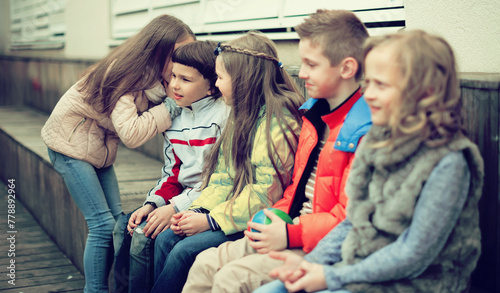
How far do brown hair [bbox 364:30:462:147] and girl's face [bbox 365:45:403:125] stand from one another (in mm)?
17

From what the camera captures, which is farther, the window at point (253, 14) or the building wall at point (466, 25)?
the window at point (253, 14)

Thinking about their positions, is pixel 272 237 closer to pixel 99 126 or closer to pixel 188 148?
pixel 188 148

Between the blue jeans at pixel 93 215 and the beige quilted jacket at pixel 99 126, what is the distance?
79 mm

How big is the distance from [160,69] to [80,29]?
603 centimetres

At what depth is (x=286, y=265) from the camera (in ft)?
6.24

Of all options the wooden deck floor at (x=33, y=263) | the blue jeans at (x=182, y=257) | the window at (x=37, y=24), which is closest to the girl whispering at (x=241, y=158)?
the blue jeans at (x=182, y=257)

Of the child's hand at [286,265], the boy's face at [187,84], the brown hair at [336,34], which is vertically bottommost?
the child's hand at [286,265]

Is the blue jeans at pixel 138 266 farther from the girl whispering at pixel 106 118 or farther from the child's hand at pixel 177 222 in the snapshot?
the girl whispering at pixel 106 118

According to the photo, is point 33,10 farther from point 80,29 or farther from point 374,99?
point 374,99

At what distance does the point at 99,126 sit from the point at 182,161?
0.61 meters

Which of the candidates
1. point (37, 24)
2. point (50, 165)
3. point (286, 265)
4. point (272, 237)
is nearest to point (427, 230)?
point (286, 265)

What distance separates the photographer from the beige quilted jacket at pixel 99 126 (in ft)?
10.1

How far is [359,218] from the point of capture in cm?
175

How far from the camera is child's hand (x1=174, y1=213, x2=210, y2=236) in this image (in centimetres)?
255
